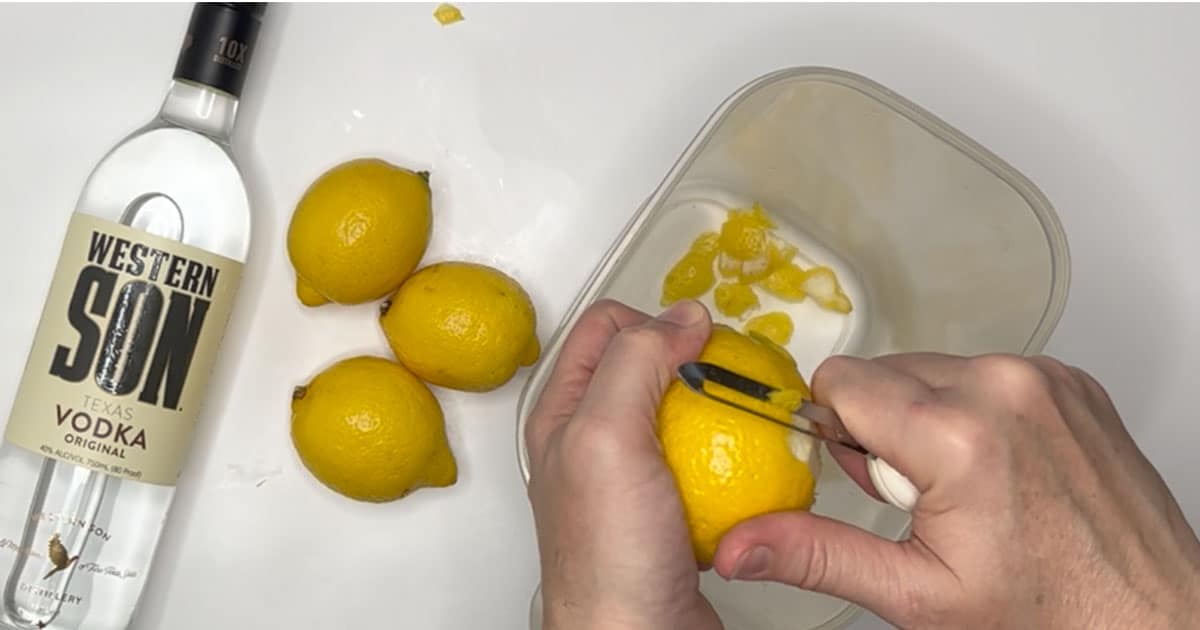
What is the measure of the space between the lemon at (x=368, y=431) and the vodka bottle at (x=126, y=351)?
89mm

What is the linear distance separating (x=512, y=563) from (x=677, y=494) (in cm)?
32

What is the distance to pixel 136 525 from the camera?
78 cm

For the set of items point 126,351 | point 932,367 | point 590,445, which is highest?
point 932,367

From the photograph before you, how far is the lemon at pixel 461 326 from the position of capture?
75 centimetres

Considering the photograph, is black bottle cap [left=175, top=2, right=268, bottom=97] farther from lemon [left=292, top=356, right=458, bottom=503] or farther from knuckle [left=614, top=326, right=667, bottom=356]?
knuckle [left=614, top=326, right=667, bottom=356]

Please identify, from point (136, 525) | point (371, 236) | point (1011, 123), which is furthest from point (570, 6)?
point (136, 525)

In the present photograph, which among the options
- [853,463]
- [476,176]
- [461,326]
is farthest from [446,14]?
[853,463]

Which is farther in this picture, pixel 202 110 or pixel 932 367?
pixel 202 110

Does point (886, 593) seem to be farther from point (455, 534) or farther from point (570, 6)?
point (570, 6)

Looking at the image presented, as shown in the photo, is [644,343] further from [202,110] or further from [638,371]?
[202,110]

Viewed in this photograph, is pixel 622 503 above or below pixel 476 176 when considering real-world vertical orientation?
below

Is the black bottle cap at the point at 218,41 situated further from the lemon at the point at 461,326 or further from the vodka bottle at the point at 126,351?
the lemon at the point at 461,326

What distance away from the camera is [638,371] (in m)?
0.58

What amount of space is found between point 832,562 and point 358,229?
0.40 meters
